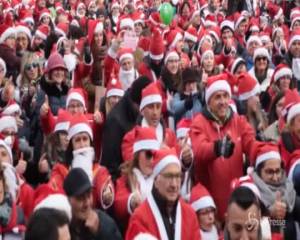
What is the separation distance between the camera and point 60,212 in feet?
14.2

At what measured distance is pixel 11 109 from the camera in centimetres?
987

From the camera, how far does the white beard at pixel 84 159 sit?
6.91 metres

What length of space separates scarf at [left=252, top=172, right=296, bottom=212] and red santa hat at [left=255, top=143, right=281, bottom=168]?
200mm

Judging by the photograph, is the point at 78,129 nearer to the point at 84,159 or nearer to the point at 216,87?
the point at 84,159

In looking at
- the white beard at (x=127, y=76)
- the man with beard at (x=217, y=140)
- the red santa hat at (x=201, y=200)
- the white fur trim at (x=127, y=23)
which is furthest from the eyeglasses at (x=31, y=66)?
the red santa hat at (x=201, y=200)

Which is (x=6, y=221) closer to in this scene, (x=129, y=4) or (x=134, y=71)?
(x=134, y=71)

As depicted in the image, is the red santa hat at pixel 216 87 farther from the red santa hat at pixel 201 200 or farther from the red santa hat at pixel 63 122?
the red santa hat at pixel 63 122

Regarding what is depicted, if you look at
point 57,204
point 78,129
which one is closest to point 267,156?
point 78,129

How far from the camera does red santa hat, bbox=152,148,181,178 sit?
6.15m

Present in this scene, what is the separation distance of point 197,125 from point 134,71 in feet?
12.9

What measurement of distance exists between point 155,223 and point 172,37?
9.12 metres

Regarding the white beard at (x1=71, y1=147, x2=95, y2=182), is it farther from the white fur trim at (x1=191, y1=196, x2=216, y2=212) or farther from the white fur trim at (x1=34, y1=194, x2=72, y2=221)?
the white fur trim at (x1=34, y1=194, x2=72, y2=221)

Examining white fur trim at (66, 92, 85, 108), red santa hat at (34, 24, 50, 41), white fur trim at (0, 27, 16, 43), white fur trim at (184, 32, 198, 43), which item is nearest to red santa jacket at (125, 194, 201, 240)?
white fur trim at (66, 92, 85, 108)

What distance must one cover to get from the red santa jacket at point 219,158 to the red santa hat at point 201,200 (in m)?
0.31
